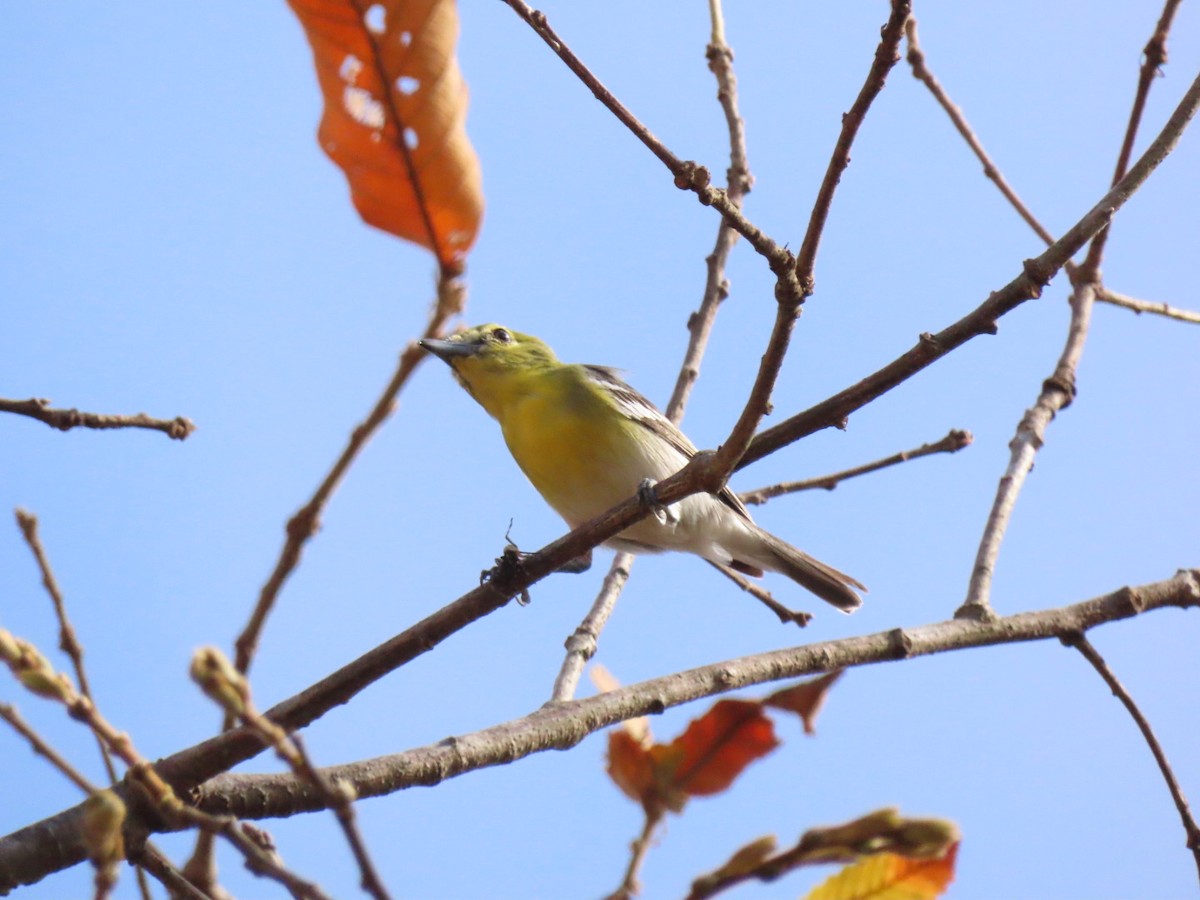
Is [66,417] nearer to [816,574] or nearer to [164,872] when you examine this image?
[164,872]

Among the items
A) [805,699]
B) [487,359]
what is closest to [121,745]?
[805,699]

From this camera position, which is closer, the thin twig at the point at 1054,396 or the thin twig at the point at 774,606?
the thin twig at the point at 1054,396

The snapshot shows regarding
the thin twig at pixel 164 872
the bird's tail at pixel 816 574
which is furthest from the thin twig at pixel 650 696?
the bird's tail at pixel 816 574

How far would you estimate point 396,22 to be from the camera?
6.81 feet

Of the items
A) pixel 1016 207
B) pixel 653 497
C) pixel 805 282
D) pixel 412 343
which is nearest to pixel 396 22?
pixel 412 343

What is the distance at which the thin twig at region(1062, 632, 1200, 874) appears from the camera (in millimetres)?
2999

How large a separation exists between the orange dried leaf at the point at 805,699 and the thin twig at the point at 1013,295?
1.17 m

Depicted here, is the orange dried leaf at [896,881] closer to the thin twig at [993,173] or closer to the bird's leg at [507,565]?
the bird's leg at [507,565]

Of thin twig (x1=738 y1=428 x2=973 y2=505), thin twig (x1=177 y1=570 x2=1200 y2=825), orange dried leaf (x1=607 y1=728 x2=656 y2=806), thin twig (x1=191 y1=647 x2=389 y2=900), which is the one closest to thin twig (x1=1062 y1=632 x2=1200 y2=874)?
thin twig (x1=177 y1=570 x2=1200 y2=825)

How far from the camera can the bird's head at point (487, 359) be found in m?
5.87

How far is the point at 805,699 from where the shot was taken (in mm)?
1552

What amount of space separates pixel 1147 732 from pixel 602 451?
2.69 meters

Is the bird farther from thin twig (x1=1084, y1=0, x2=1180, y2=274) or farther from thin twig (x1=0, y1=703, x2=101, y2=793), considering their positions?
thin twig (x1=0, y1=703, x2=101, y2=793)

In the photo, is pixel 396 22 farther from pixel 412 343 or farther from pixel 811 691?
pixel 811 691
